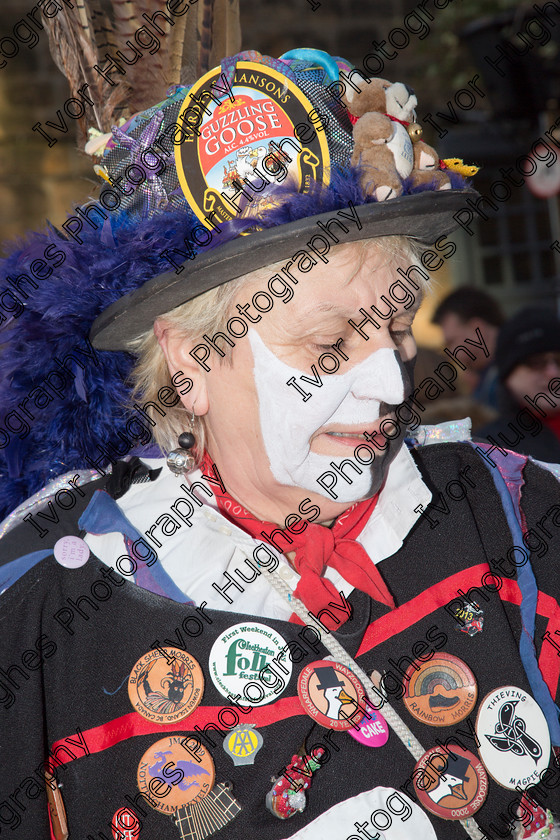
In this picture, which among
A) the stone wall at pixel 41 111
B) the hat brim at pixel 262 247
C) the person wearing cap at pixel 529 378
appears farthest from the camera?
the stone wall at pixel 41 111

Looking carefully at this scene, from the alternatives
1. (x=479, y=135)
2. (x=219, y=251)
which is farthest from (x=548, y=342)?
(x=479, y=135)

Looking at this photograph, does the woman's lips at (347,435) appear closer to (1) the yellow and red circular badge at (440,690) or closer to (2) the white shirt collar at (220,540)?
(2) the white shirt collar at (220,540)

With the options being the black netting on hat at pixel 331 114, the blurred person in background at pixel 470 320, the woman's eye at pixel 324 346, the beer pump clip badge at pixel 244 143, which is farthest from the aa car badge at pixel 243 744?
the blurred person in background at pixel 470 320

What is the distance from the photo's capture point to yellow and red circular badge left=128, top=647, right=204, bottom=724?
1.56 metres

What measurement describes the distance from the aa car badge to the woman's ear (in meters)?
0.66

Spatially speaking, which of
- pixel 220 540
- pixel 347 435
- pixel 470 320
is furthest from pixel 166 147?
pixel 470 320

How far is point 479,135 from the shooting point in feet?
21.0

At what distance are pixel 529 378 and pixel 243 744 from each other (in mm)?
2403

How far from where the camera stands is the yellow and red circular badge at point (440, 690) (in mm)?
1595

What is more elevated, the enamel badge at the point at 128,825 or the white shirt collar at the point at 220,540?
the white shirt collar at the point at 220,540

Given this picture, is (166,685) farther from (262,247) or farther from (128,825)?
(262,247)

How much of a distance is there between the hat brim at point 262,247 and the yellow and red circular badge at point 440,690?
2.90 ft

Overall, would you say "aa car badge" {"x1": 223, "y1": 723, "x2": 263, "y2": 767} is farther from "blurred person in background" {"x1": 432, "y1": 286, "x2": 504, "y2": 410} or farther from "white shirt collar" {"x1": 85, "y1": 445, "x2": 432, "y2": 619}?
"blurred person in background" {"x1": 432, "y1": 286, "x2": 504, "y2": 410}

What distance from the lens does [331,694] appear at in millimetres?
1566
